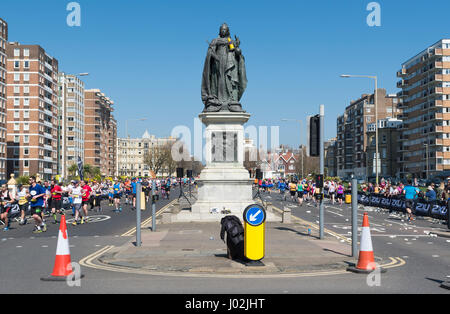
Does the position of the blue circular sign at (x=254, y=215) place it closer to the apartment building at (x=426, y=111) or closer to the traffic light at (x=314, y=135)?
the traffic light at (x=314, y=135)

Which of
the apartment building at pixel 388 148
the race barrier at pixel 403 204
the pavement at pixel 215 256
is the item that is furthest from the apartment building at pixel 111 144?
the pavement at pixel 215 256

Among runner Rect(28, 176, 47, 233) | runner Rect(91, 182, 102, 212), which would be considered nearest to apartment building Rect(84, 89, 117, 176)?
runner Rect(91, 182, 102, 212)

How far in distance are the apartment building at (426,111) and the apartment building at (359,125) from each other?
15.7 meters

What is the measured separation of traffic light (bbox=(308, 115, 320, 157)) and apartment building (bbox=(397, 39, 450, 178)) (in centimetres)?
8727

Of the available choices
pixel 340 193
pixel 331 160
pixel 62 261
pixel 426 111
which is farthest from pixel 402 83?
pixel 62 261

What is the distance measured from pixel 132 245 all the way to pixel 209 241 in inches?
87.3

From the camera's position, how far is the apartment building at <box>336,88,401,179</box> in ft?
443

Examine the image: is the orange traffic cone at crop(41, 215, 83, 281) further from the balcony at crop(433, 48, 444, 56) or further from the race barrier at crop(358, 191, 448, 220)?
the balcony at crop(433, 48, 444, 56)

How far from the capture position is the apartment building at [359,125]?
443 ft

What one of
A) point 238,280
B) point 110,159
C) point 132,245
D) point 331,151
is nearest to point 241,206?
point 132,245

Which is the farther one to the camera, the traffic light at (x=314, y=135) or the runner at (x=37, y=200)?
the runner at (x=37, y=200)

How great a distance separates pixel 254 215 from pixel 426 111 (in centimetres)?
10006

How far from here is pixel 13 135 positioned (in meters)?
104
